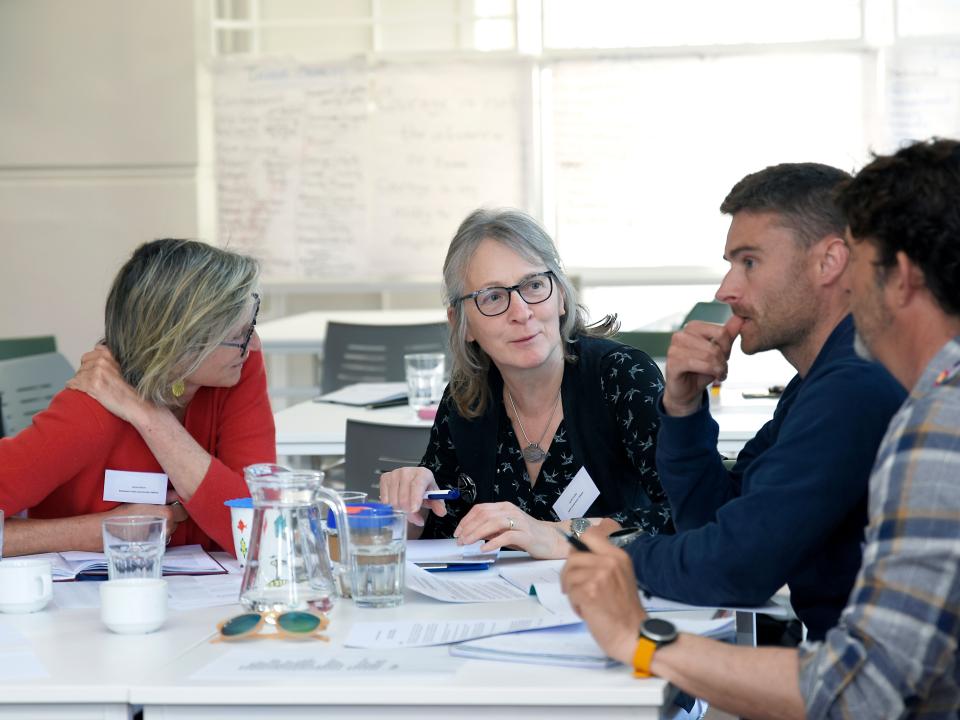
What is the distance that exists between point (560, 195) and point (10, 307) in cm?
312

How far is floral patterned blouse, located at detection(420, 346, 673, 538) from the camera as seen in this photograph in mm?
2320

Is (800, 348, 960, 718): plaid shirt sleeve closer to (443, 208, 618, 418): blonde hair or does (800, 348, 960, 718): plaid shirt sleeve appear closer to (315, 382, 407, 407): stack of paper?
(443, 208, 618, 418): blonde hair

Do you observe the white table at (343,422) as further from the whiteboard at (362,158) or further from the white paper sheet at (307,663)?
the whiteboard at (362,158)

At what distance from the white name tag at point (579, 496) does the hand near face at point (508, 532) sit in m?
0.30

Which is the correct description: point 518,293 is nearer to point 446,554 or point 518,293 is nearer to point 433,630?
point 446,554

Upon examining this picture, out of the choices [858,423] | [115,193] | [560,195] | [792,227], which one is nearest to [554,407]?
[792,227]

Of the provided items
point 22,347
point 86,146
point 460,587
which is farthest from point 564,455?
point 86,146

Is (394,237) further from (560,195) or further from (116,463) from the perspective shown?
(116,463)

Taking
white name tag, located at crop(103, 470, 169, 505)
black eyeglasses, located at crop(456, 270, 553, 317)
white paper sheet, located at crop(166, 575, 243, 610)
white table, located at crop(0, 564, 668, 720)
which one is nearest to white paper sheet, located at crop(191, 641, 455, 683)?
white table, located at crop(0, 564, 668, 720)

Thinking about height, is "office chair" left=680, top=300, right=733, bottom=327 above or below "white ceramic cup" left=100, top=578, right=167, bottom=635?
above

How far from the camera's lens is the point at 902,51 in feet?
20.1

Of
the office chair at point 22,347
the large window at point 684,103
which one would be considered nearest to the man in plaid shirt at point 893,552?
the office chair at point 22,347

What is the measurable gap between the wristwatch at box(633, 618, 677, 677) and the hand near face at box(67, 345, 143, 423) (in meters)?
1.14

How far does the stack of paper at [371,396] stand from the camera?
3959 millimetres
